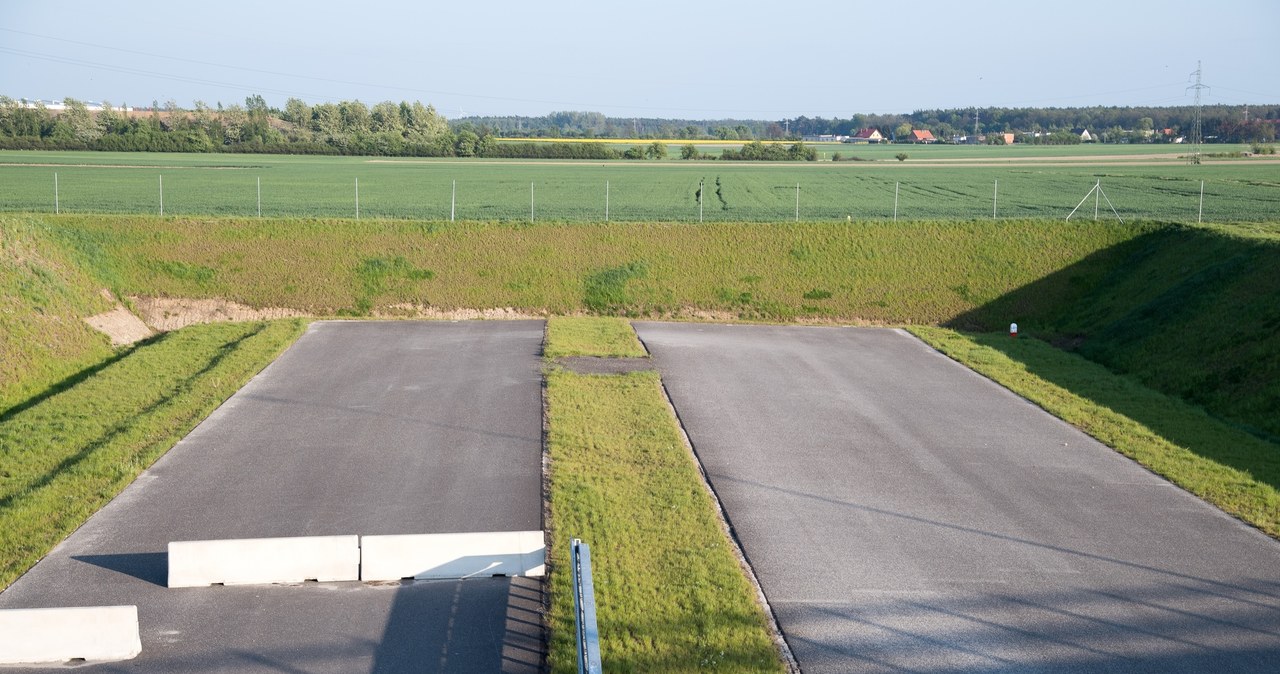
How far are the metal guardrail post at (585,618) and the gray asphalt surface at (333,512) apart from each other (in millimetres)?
719

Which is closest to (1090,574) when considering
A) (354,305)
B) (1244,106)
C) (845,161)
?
(354,305)

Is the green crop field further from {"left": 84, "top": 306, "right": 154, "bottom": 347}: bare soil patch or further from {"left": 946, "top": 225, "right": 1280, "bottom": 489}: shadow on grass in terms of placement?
{"left": 84, "top": 306, "right": 154, "bottom": 347}: bare soil patch

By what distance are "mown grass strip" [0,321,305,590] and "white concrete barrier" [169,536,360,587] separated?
1.63 metres

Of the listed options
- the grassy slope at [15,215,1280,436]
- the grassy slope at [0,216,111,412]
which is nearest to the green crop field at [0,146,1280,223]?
the grassy slope at [15,215,1280,436]

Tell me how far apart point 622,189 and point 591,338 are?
28301 mm

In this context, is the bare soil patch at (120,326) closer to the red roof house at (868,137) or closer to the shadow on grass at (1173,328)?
the shadow on grass at (1173,328)

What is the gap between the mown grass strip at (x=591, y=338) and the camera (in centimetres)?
2138

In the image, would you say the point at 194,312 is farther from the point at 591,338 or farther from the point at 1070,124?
the point at 1070,124

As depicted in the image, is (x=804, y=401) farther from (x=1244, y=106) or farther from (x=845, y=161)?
(x=1244, y=106)

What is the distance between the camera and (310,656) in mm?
8430

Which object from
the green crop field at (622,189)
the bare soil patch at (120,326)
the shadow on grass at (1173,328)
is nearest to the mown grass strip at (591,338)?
the shadow on grass at (1173,328)

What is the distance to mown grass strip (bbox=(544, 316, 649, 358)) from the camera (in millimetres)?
21375

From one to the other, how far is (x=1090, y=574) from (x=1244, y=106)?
179 m

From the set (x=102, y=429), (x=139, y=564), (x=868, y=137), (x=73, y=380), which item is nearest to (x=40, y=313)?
(x=73, y=380)
